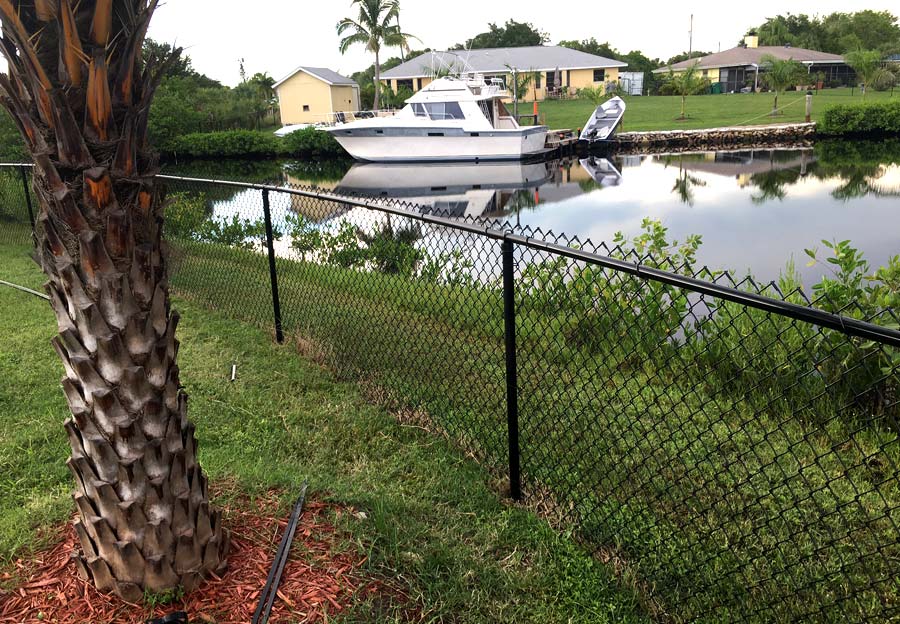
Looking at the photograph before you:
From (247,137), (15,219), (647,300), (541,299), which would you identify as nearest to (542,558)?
(647,300)

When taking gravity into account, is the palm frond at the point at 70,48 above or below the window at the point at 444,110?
below

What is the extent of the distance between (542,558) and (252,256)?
20.2 ft

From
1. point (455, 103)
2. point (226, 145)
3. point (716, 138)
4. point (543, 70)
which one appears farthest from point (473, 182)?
point (543, 70)

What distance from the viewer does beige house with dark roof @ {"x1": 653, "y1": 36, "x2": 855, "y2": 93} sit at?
59594mm

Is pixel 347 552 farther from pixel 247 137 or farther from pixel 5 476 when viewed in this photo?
pixel 247 137

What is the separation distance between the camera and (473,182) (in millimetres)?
27922

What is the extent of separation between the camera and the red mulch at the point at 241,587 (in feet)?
7.66

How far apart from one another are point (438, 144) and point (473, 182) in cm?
755

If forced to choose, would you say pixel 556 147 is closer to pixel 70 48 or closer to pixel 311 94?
pixel 311 94

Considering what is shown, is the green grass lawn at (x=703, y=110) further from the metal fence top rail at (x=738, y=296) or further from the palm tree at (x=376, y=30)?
the metal fence top rail at (x=738, y=296)

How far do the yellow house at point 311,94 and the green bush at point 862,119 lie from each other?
32.2 m

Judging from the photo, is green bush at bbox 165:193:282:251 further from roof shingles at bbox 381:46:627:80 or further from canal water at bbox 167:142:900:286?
roof shingles at bbox 381:46:627:80

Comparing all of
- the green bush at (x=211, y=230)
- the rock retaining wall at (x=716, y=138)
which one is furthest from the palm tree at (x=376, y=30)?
the green bush at (x=211, y=230)

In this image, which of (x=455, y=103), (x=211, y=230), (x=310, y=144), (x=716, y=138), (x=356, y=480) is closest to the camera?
(x=356, y=480)
